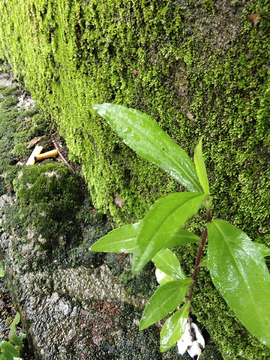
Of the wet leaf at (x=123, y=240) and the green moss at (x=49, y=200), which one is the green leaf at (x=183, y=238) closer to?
the wet leaf at (x=123, y=240)

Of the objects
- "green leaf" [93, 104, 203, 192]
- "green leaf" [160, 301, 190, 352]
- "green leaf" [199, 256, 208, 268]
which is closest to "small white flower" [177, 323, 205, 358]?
"green leaf" [160, 301, 190, 352]

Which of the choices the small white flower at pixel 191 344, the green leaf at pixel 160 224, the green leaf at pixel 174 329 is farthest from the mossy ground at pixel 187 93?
the green leaf at pixel 160 224

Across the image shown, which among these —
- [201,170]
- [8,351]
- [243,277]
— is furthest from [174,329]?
[8,351]

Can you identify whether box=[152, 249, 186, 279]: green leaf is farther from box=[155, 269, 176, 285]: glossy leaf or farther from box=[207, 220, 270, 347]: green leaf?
box=[207, 220, 270, 347]: green leaf

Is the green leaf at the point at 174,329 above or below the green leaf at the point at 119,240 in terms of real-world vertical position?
below

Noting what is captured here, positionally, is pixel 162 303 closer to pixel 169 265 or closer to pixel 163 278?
pixel 169 265
